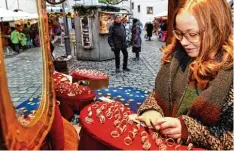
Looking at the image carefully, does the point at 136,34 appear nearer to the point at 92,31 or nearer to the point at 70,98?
the point at 92,31

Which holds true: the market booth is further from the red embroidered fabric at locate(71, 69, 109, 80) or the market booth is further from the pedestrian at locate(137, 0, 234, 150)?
the pedestrian at locate(137, 0, 234, 150)

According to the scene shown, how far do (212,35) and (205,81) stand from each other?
24 centimetres

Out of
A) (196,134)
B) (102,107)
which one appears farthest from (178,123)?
(102,107)

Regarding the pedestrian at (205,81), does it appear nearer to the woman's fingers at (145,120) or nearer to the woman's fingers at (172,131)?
the woman's fingers at (172,131)

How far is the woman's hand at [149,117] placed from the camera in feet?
4.87

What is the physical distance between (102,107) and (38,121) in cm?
62

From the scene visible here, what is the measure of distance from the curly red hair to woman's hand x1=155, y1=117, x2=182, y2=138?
26 centimetres

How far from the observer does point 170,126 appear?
1.30 m

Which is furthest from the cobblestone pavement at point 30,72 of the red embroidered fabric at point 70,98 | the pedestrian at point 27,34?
the red embroidered fabric at point 70,98

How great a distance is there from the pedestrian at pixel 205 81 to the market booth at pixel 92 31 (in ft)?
30.4

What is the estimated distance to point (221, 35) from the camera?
128 cm

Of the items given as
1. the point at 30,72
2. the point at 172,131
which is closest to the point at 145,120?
the point at 172,131

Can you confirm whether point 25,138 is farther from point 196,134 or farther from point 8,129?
point 196,134

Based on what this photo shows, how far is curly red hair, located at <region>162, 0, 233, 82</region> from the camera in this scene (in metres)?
1.24
